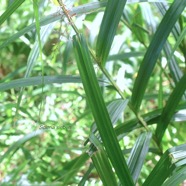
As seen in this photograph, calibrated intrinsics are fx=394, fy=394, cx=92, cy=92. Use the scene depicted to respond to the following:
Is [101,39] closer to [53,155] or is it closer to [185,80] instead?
[185,80]

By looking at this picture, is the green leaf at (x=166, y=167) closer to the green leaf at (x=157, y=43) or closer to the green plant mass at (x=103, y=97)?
the green plant mass at (x=103, y=97)

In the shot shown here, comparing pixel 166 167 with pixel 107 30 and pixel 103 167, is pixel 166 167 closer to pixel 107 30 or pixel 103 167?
pixel 103 167

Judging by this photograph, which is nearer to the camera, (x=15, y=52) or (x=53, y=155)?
(x=53, y=155)

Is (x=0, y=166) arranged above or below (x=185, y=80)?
above

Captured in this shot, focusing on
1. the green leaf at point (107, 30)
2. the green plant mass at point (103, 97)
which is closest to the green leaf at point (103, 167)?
the green plant mass at point (103, 97)

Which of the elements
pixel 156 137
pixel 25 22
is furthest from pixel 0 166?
pixel 156 137

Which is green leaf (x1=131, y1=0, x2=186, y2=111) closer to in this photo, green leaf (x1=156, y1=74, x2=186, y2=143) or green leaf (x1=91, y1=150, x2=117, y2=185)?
green leaf (x1=156, y1=74, x2=186, y2=143)
